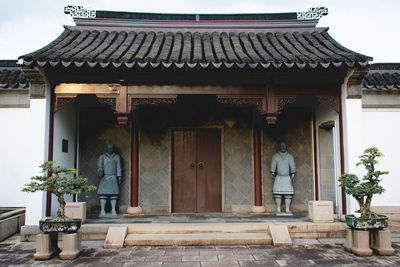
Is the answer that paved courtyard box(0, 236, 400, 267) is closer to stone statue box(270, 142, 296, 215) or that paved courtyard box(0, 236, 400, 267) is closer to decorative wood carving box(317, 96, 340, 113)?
stone statue box(270, 142, 296, 215)

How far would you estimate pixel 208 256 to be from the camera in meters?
4.93

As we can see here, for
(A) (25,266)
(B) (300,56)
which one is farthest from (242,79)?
(A) (25,266)

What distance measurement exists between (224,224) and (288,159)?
248 cm

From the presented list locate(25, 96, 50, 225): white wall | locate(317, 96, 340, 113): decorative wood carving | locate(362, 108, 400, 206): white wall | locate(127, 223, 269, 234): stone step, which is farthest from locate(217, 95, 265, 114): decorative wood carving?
locate(25, 96, 50, 225): white wall

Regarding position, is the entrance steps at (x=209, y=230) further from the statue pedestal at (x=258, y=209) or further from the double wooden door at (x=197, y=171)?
the double wooden door at (x=197, y=171)

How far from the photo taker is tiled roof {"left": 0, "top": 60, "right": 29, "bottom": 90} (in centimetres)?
721

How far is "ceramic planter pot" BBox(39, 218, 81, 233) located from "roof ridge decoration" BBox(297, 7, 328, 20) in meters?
7.61

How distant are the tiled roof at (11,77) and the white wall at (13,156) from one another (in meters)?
0.62

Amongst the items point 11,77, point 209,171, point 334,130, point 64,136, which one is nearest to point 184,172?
point 209,171

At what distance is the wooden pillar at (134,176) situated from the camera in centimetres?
760

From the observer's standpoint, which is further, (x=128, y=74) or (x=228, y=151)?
(x=228, y=151)

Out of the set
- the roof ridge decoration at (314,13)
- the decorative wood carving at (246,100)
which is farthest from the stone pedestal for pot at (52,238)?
the roof ridge decoration at (314,13)

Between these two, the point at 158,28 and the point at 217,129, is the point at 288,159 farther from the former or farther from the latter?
the point at 158,28

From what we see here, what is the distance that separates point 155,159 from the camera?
7.94m
